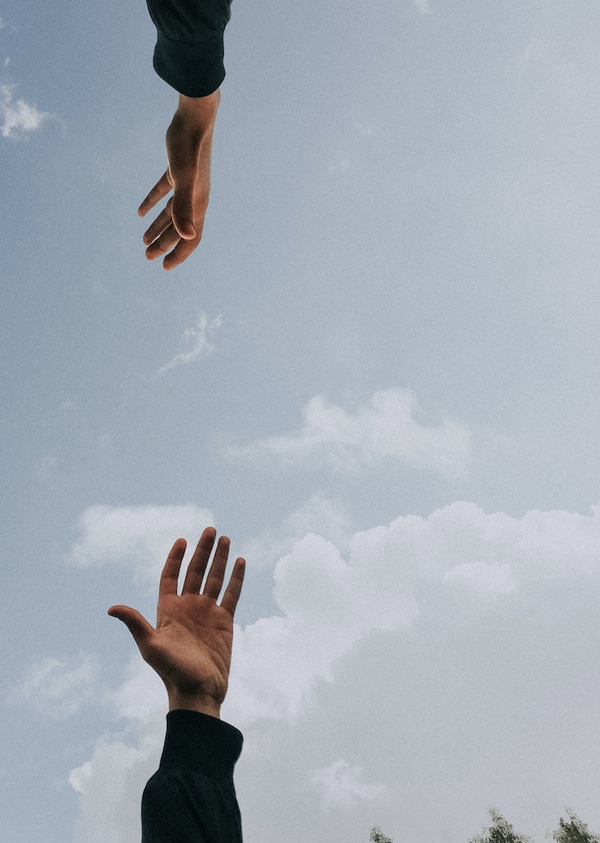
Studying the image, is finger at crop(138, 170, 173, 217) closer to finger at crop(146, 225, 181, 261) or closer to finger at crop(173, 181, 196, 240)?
finger at crop(146, 225, 181, 261)

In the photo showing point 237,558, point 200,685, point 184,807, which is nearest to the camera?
point 184,807

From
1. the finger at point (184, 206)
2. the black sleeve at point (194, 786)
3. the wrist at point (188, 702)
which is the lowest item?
the black sleeve at point (194, 786)

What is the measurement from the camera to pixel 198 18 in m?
2.08

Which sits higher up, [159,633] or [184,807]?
[159,633]

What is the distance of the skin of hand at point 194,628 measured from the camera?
242 cm

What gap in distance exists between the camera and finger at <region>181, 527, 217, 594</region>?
3.00 metres

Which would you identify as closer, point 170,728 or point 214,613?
point 170,728

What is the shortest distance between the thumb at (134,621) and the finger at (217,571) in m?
0.55

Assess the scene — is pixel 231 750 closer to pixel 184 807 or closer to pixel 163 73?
pixel 184 807

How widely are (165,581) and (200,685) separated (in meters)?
0.67

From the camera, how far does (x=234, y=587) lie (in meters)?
3.02

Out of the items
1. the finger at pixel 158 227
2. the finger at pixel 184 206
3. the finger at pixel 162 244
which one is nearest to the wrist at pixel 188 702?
the finger at pixel 184 206

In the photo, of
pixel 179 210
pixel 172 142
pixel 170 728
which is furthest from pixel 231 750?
pixel 172 142

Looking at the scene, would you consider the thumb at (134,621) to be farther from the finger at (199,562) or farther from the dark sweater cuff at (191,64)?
the dark sweater cuff at (191,64)
